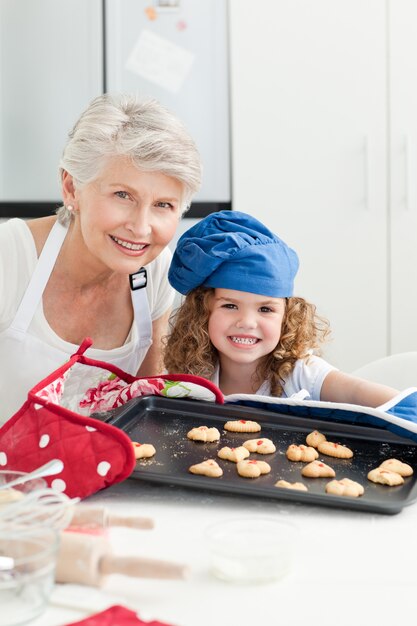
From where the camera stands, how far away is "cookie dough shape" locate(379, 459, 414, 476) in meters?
1.19

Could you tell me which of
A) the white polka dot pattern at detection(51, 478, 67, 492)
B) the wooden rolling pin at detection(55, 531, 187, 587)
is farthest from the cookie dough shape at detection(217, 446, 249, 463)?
the wooden rolling pin at detection(55, 531, 187, 587)

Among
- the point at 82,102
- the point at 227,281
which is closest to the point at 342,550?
the point at 227,281

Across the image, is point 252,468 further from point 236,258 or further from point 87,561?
point 236,258

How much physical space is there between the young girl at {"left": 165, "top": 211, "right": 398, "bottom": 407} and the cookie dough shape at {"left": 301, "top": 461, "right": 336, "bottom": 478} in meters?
0.44

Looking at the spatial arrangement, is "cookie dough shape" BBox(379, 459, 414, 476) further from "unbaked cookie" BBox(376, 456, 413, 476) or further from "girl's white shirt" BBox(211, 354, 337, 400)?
"girl's white shirt" BBox(211, 354, 337, 400)

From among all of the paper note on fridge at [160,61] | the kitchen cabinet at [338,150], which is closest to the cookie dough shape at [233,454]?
the kitchen cabinet at [338,150]

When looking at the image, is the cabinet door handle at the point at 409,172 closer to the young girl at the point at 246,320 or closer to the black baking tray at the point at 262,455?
the young girl at the point at 246,320

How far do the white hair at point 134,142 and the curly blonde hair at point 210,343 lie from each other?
255mm

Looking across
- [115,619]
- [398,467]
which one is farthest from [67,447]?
[398,467]

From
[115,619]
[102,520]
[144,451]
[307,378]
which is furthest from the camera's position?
[307,378]

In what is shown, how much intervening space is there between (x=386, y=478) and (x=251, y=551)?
33 cm

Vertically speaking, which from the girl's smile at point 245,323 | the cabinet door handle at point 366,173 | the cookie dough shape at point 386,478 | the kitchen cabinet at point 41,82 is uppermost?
the kitchen cabinet at point 41,82

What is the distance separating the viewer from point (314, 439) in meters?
1.31

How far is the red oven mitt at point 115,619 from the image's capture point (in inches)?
31.6
